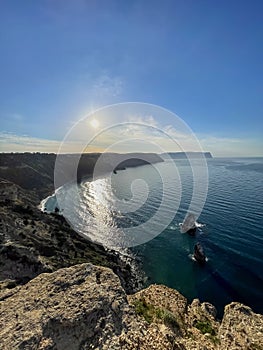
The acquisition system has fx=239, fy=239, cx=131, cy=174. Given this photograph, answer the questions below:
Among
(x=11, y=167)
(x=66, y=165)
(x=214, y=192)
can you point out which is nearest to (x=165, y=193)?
(x=214, y=192)

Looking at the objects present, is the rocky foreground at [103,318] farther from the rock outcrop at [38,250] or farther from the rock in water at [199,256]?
the rock in water at [199,256]

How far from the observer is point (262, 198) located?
89312mm

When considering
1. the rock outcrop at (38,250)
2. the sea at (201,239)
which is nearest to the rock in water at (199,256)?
the sea at (201,239)

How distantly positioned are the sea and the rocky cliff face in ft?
67.4

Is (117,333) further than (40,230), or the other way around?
(40,230)

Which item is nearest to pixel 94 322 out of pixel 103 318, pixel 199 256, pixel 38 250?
pixel 103 318

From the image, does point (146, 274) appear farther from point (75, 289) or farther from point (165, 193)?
point (165, 193)

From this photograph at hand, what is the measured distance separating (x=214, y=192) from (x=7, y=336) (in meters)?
103

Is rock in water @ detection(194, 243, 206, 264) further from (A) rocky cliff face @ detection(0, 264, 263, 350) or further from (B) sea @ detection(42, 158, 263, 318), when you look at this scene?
(A) rocky cliff face @ detection(0, 264, 263, 350)

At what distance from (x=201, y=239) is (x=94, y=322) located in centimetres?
4852

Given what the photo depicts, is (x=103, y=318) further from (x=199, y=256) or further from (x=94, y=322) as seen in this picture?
(x=199, y=256)

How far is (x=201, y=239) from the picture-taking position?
5744 centimetres

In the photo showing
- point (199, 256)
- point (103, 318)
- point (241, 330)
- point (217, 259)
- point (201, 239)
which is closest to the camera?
point (103, 318)

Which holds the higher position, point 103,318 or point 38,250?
point 103,318
